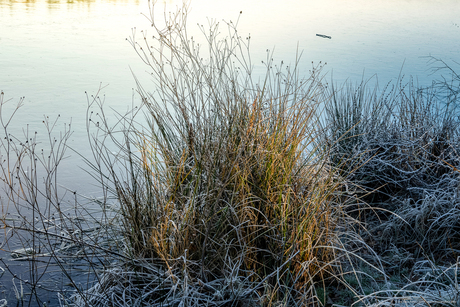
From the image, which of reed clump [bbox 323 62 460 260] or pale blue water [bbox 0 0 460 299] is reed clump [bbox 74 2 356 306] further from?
pale blue water [bbox 0 0 460 299]

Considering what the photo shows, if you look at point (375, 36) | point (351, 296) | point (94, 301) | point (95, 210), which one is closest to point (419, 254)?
point (351, 296)

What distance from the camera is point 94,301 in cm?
193

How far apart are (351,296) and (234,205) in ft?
2.29

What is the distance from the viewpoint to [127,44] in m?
7.67

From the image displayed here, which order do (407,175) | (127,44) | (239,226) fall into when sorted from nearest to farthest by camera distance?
(239,226)
(407,175)
(127,44)

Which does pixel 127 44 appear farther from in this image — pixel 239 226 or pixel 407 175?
pixel 239 226

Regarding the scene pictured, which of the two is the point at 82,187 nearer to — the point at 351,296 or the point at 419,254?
the point at 351,296

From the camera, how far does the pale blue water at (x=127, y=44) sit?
493 cm

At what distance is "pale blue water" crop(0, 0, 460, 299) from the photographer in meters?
4.93

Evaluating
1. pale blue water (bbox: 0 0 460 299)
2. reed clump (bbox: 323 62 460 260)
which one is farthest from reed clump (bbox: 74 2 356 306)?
pale blue water (bbox: 0 0 460 299)

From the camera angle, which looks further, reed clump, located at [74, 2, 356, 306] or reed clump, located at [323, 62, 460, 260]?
reed clump, located at [323, 62, 460, 260]

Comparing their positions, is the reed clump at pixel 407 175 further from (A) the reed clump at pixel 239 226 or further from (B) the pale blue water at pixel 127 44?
(B) the pale blue water at pixel 127 44

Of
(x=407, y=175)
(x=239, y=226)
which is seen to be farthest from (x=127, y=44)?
(x=239, y=226)

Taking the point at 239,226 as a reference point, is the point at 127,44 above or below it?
above
